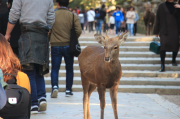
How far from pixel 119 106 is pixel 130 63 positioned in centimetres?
457

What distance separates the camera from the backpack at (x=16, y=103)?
2754 mm

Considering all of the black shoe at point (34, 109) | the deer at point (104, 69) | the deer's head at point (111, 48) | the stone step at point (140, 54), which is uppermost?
the deer's head at point (111, 48)

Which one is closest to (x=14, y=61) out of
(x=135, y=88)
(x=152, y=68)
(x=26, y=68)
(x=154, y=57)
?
(x=26, y=68)

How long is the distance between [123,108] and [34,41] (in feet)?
7.74

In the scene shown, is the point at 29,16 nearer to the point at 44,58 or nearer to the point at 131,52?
the point at 44,58

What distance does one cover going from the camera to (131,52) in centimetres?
1213

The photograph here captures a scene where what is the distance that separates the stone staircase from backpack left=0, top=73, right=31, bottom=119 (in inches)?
235

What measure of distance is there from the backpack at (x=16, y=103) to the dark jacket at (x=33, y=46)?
2565 mm

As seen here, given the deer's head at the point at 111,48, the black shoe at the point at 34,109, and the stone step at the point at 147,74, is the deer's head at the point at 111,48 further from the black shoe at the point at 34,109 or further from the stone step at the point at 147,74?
the stone step at the point at 147,74

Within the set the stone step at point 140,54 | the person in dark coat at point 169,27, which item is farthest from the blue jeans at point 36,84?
the stone step at point 140,54

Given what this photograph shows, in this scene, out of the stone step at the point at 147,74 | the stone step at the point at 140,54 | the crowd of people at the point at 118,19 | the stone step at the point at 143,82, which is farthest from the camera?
the crowd of people at the point at 118,19

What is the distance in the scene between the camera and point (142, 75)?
10.1 m

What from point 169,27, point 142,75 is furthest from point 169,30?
point 142,75

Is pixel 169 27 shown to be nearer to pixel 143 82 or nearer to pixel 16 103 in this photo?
pixel 143 82
